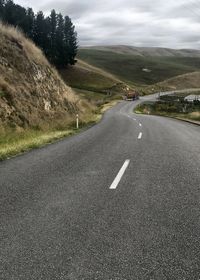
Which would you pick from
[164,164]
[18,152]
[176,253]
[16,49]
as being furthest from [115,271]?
[16,49]

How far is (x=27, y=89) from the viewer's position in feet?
81.0

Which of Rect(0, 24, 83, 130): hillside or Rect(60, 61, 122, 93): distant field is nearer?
Rect(0, 24, 83, 130): hillside

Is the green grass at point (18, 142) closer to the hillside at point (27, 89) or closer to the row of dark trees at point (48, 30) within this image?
the hillside at point (27, 89)

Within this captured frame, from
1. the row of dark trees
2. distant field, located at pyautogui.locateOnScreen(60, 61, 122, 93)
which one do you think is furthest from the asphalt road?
distant field, located at pyautogui.locateOnScreen(60, 61, 122, 93)

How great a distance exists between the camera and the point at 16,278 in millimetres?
4016

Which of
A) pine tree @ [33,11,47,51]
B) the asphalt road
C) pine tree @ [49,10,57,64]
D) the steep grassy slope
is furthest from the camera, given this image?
pine tree @ [49,10,57,64]

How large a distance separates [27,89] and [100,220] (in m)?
19.9

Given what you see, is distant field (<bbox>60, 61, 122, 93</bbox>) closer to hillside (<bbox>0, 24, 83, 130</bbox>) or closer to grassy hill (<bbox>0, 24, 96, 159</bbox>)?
grassy hill (<bbox>0, 24, 96, 159</bbox>)

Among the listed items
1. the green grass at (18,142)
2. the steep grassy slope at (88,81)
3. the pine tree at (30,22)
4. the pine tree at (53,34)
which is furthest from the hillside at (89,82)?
the green grass at (18,142)

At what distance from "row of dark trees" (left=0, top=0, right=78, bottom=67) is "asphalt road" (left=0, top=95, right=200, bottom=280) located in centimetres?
8687

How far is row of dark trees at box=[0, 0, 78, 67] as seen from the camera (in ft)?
311

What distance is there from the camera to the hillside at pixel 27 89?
68.0 feet

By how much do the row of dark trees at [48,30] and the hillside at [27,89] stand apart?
211 ft

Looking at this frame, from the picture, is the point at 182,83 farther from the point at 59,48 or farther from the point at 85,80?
the point at 59,48
